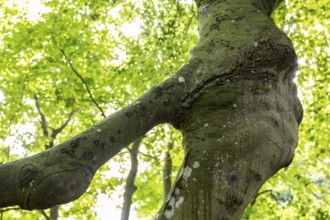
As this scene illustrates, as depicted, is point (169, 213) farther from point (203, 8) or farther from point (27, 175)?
point (203, 8)

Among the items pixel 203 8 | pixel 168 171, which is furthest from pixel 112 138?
pixel 168 171

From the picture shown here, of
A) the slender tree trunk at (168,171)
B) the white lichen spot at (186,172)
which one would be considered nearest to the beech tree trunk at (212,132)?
the white lichen spot at (186,172)

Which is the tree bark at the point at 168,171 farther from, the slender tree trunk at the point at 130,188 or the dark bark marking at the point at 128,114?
the dark bark marking at the point at 128,114

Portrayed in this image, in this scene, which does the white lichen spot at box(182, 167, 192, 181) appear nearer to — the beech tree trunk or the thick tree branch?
the beech tree trunk

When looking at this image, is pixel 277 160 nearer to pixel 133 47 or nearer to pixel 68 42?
pixel 68 42

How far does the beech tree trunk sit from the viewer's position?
6.22 feet

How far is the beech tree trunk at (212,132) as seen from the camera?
190cm

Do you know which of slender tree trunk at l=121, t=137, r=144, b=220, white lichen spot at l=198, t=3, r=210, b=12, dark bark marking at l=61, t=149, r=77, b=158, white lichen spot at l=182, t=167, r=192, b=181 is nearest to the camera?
dark bark marking at l=61, t=149, r=77, b=158

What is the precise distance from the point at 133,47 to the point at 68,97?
2341 mm

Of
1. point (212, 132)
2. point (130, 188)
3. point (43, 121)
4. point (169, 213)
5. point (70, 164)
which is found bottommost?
point (169, 213)

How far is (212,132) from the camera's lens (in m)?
2.25

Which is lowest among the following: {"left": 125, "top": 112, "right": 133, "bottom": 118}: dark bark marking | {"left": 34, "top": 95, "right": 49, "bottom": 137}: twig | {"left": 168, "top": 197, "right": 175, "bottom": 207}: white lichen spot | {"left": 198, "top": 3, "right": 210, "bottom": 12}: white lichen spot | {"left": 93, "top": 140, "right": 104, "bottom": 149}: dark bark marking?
{"left": 168, "top": 197, "right": 175, "bottom": 207}: white lichen spot

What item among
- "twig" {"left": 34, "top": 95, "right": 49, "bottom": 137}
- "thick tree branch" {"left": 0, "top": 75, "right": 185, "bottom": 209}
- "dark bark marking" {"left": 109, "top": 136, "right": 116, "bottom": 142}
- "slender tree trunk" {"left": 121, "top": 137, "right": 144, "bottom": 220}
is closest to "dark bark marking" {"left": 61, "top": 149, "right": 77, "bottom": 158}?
"thick tree branch" {"left": 0, "top": 75, "right": 185, "bottom": 209}

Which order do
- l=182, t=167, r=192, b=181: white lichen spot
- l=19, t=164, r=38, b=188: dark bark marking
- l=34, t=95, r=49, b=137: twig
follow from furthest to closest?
l=34, t=95, r=49, b=137: twig
l=182, t=167, r=192, b=181: white lichen spot
l=19, t=164, r=38, b=188: dark bark marking
